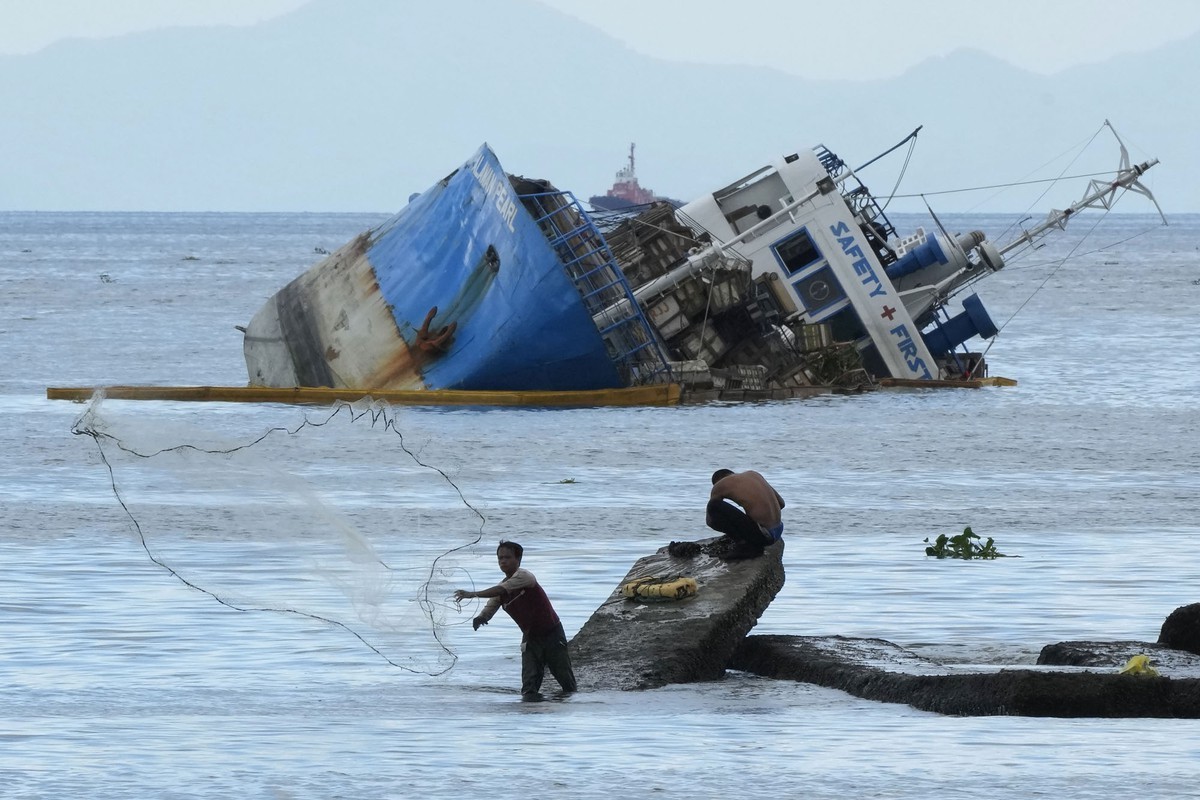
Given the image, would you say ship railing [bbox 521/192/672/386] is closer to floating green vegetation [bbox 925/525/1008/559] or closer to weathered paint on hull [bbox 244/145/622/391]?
weathered paint on hull [bbox 244/145/622/391]

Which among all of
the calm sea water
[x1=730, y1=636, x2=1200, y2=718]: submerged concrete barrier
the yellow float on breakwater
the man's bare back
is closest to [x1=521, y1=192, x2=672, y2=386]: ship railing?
the calm sea water

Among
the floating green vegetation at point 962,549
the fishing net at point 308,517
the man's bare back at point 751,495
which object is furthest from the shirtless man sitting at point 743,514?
the floating green vegetation at point 962,549

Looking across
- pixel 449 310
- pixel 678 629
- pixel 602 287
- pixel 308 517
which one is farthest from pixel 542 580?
pixel 449 310

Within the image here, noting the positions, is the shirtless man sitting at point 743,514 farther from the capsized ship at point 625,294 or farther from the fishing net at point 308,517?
the capsized ship at point 625,294

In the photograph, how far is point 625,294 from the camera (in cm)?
3434

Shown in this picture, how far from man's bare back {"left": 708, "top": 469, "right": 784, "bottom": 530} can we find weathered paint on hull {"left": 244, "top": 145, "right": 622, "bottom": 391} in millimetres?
17638

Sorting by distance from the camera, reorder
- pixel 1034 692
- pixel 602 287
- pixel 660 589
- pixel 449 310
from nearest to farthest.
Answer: pixel 1034 692, pixel 660 589, pixel 602 287, pixel 449 310

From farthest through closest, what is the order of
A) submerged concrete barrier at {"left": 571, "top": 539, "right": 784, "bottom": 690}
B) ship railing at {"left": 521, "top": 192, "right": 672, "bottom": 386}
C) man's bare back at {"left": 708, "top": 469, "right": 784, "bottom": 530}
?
ship railing at {"left": 521, "top": 192, "right": 672, "bottom": 386}, man's bare back at {"left": 708, "top": 469, "right": 784, "bottom": 530}, submerged concrete barrier at {"left": 571, "top": 539, "right": 784, "bottom": 690}

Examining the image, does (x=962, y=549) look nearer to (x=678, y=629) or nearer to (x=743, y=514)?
(x=743, y=514)

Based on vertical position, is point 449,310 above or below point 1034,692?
above

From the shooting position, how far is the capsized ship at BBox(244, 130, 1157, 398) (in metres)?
34.9

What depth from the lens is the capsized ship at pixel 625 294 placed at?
3488 cm

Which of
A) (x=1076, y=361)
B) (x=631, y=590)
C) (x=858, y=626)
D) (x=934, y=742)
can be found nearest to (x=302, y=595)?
(x=631, y=590)

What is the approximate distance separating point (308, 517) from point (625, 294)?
66.4 feet
